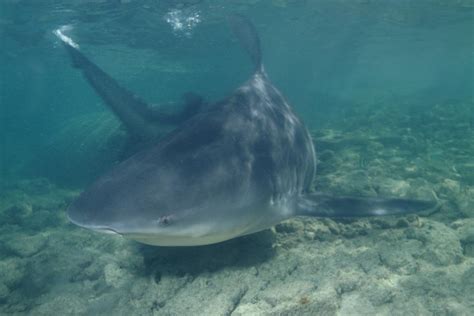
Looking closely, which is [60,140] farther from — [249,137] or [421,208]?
[421,208]

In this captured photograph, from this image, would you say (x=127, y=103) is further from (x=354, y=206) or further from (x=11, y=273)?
(x=354, y=206)

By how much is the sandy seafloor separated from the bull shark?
50 cm

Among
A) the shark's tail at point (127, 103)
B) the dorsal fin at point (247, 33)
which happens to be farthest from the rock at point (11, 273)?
the dorsal fin at point (247, 33)

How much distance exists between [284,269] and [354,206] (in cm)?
115

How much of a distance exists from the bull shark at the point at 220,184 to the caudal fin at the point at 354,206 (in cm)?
1

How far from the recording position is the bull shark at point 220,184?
2.50 meters

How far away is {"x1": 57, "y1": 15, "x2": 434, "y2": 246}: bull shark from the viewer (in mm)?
2500

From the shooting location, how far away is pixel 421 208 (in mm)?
4164

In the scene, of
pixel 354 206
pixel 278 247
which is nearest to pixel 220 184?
pixel 278 247

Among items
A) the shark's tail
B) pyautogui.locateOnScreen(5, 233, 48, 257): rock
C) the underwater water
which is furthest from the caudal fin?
the shark's tail

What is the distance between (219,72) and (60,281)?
4806 cm

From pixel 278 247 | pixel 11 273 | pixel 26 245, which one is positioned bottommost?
pixel 26 245

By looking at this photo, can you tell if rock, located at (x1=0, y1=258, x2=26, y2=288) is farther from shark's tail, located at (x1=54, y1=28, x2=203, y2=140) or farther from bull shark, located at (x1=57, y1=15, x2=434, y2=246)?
shark's tail, located at (x1=54, y1=28, x2=203, y2=140)

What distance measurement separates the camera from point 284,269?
147 inches
